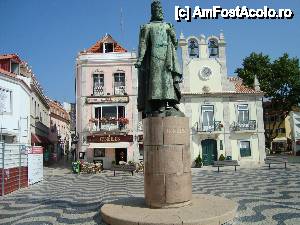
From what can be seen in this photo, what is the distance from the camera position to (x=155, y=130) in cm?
786

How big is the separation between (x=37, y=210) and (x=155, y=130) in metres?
4.40

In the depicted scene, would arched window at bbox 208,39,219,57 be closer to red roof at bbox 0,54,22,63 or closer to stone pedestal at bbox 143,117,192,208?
red roof at bbox 0,54,22,63

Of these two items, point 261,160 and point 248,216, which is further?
point 261,160

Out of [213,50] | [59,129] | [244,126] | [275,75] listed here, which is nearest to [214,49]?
[213,50]

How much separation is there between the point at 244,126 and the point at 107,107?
12.4 metres

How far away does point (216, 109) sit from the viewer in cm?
3147

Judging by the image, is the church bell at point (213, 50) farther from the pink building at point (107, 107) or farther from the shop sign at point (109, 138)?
the shop sign at point (109, 138)

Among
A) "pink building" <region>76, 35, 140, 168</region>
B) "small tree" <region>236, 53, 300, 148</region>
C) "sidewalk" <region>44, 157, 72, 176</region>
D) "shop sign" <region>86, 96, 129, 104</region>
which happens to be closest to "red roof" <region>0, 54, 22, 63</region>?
"pink building" <region>76, 35, 140, 168</region>

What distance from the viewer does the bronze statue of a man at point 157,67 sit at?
847 centimetres

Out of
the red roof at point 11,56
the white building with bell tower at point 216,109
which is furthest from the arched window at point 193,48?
the red roof at point 11,56

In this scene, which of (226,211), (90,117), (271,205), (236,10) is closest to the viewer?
(226,211)

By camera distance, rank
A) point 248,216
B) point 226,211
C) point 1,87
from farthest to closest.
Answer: point 1,87, point 248,216, point 226,211

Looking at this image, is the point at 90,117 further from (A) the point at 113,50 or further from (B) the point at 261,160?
(B) the point at 261,160

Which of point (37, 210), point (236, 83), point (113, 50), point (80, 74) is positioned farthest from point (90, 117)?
point (37, 210)
